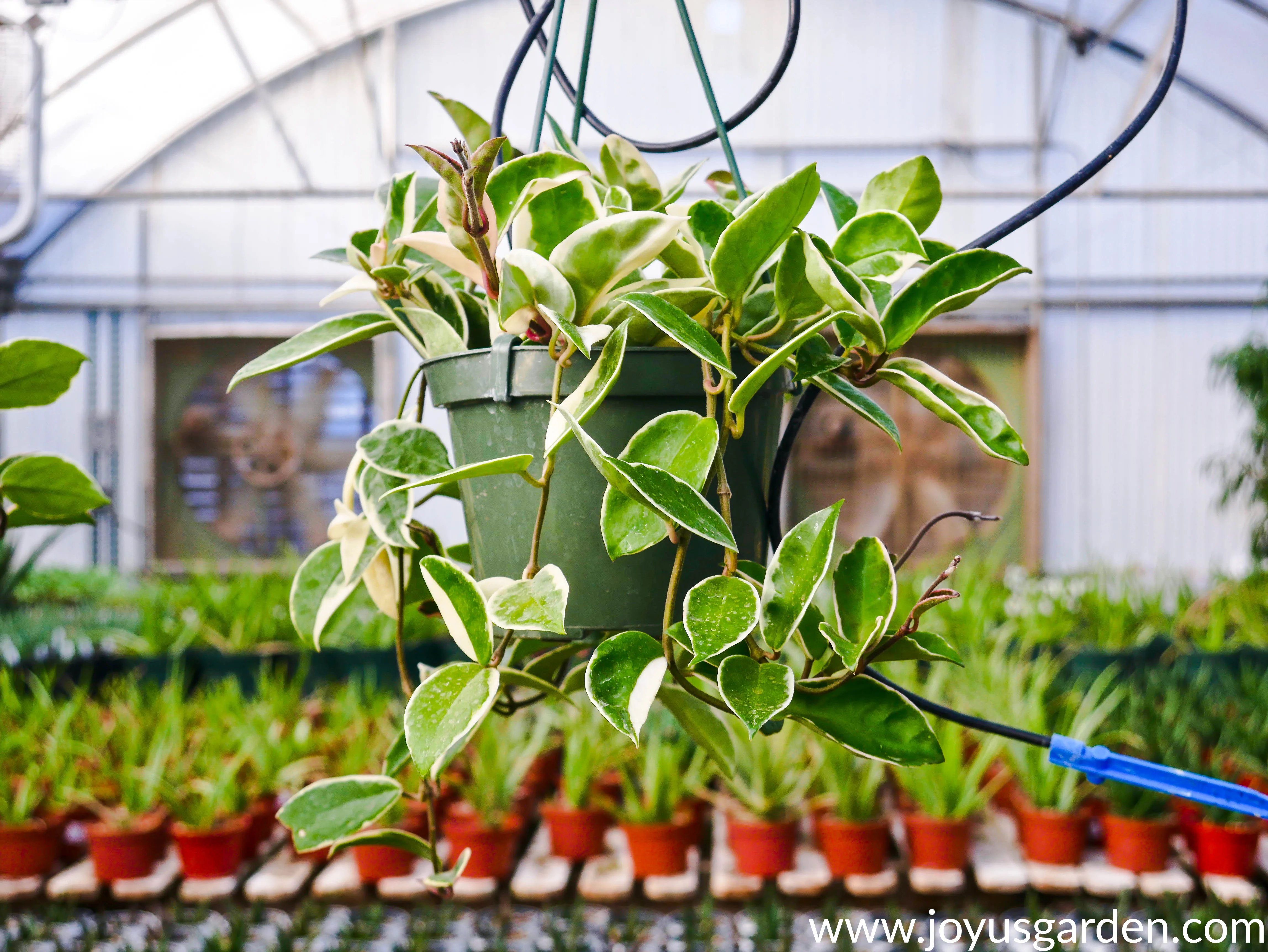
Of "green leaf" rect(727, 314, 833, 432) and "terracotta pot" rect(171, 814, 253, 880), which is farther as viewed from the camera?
"terracotta pot" rect(171, 814, 253, 880)

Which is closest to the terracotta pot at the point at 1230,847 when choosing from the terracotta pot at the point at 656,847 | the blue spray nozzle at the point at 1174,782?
the terracotta pot at the point at 656,847

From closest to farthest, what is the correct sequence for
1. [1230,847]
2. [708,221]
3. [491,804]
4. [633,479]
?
1. [633,479]
2. [708,221]
3. [1230,847]
4. [491,804]

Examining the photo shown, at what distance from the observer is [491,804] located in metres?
1.36

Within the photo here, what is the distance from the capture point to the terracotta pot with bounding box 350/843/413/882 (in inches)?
50.7

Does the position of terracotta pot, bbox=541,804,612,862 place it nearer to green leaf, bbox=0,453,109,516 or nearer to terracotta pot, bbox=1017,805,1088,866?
terracotta pot, bbox=1017,805,1088,866

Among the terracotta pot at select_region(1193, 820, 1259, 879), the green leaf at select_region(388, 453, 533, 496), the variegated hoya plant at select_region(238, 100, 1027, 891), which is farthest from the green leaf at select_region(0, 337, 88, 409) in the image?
the terracotta pot at select_region(1193, 820, 1259, 879)

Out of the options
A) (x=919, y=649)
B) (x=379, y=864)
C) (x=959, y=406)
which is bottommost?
(x=379, y=864)

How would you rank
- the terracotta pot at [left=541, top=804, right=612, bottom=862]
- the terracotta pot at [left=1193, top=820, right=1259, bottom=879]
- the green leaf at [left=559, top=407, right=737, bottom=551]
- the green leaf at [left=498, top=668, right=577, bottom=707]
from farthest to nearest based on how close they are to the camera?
the terracotta pot at [left=541, top=804, right=612, bottom=862] → the terracotta pot at [left=1193, top=820, right=1259, bottom=879] → the green leaf at [left=498, top=668, right=577, bottom=707] → the green leaf at [left=559, top=407, right=737, bottom=551]

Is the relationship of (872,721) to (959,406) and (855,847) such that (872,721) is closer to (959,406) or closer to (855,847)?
(959,406)

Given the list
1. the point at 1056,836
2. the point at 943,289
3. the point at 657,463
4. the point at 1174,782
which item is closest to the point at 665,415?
the point at 657,463

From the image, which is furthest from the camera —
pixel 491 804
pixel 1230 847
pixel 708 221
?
pixel 491 804

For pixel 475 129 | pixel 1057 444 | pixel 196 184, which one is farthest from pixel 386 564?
pixel 196 184

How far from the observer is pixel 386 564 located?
18.5 inches

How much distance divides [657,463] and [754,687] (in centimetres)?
9
